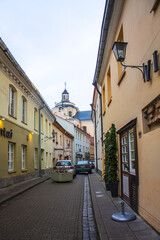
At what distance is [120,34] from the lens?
7.91 meters

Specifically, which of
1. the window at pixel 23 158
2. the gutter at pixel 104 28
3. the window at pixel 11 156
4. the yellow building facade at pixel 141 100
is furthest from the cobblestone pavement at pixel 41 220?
the window at pixel 23 158

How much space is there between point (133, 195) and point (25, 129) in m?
11.2

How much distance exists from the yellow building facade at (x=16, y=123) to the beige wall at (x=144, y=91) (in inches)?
274

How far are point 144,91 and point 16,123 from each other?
1062 cm

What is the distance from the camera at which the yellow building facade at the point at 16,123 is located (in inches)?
472

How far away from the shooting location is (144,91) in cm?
500

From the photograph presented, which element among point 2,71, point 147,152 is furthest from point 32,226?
point 2,71

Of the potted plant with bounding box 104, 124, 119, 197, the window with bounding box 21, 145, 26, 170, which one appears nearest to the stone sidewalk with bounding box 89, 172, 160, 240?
the potted plant with bounding box 104, 124, 119, 197

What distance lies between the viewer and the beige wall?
4328mm

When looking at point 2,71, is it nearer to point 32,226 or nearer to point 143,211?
point 32,226

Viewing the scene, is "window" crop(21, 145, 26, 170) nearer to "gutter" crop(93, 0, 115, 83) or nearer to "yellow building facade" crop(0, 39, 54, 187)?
"yellow building facade" crop(0, 39, 54, 187)

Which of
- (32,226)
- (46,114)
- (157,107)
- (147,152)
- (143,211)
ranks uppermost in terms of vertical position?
(46,114)

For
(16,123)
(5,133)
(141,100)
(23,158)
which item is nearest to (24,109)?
(16,123)

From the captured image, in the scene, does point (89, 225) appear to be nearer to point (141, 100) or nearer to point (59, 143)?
point (141, 100)
